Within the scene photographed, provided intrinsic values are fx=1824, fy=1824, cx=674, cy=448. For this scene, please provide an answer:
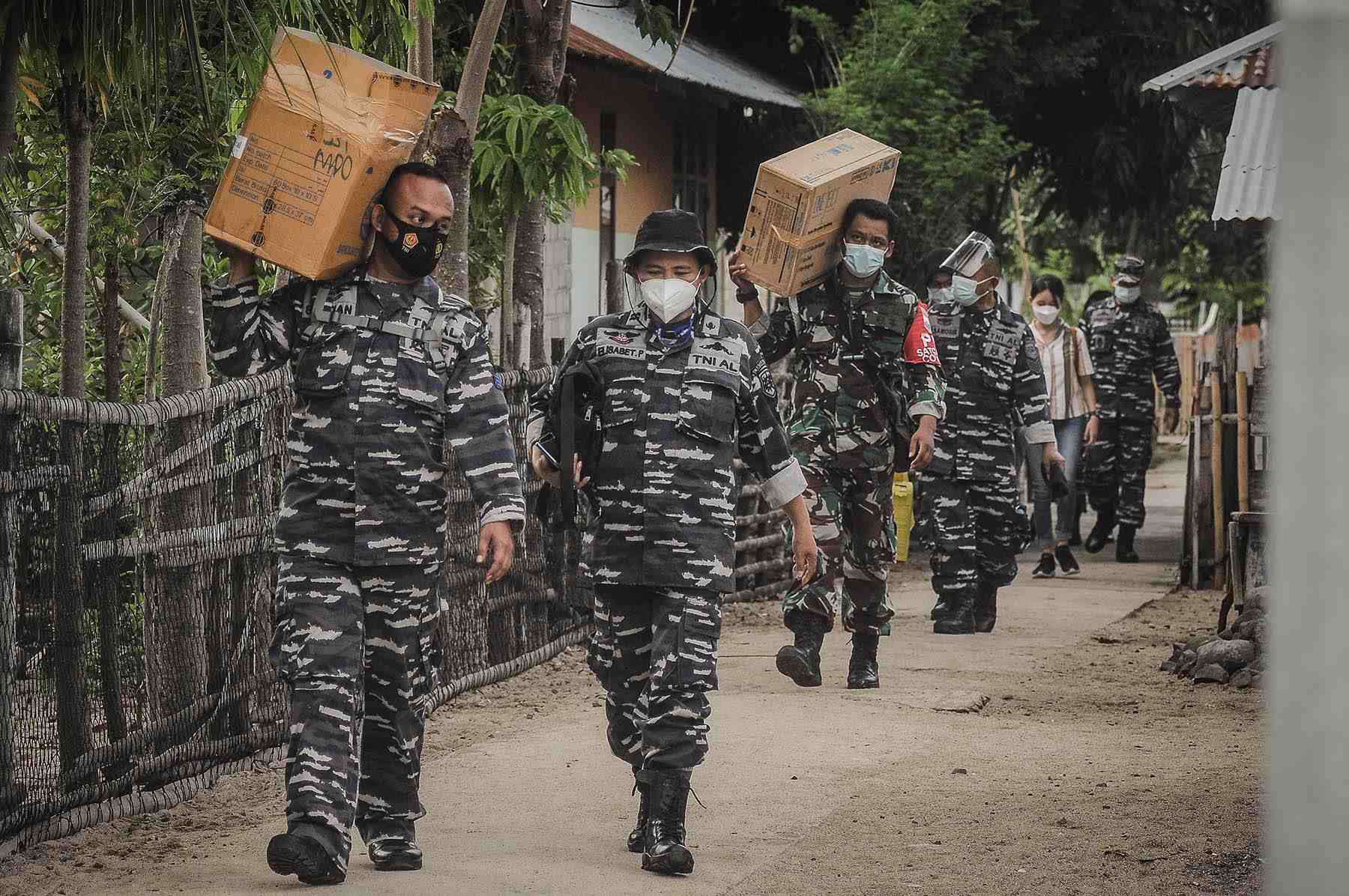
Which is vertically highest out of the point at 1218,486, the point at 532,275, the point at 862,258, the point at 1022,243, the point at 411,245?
the point at 1022,243

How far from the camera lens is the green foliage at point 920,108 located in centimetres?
1417

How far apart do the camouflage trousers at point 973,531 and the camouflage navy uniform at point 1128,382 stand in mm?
4091

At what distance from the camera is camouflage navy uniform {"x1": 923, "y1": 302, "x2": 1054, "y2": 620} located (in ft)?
33.1

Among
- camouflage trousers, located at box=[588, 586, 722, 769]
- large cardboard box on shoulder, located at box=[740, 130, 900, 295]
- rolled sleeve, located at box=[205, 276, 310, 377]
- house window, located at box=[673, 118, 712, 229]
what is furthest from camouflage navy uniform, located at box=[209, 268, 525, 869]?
house window, located at box=[673, 118, 712, 229]

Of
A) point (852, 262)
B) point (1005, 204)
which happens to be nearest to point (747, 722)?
point (852, 262)

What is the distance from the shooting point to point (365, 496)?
4969 mm

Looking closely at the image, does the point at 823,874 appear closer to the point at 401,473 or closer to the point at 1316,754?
the point at 401,473

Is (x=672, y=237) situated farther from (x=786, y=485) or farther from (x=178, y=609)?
(x=178, y=609)

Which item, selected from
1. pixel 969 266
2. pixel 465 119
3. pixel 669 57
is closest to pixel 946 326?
pixel 969 266

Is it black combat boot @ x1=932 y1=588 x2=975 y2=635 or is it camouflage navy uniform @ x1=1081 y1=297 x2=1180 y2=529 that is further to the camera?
camouflage navy uniform @ x1=1081 y1=297 x2=1180 y2=529

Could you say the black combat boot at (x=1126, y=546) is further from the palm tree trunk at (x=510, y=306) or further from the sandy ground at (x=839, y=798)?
the palm tree trunk at (x=510, y=306)

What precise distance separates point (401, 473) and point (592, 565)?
75 centimetres

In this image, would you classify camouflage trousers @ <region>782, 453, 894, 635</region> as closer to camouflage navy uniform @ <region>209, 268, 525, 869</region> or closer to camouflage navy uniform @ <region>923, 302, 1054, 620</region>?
camouflage navy uniform @ <region>923, 302, 1054, 620</region>

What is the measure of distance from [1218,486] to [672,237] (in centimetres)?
761
